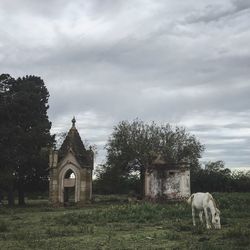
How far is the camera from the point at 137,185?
67.9 m

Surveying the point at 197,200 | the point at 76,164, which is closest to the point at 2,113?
the point at 76,164

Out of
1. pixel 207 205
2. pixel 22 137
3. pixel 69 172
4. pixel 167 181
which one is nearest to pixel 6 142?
pixel 22 137

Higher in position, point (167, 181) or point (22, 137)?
point (22, 137)

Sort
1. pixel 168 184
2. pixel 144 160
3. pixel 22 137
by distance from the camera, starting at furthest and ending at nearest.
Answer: pixel 144 160
pixel 22 137
pixel 168 184

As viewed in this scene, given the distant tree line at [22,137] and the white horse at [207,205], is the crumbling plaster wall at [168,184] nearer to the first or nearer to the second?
the distant tree line at [22,137]

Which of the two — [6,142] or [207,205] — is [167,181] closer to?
[6,142]

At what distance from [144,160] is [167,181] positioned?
53.7ft

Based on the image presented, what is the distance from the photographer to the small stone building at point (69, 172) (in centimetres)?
4875

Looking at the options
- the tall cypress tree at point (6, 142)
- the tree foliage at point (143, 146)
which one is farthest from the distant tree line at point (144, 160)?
the tall cypress tree at point (6, 142)

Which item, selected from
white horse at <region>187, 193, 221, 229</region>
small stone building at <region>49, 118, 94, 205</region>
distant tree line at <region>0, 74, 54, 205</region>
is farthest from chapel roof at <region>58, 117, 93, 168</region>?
white horse at <region>187, 193, 221, 229</region>

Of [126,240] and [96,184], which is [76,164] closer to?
[96,184]

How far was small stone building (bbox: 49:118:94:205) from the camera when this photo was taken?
48.8 m

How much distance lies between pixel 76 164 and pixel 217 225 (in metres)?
31.1

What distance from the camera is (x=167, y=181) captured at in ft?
158
